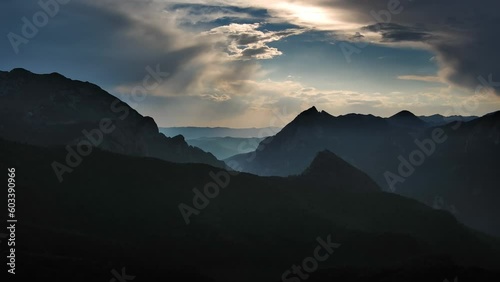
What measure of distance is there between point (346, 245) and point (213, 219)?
34.2 meters

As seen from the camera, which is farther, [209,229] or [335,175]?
[335,175]

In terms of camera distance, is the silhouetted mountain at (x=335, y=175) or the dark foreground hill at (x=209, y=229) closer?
the dark foreground hill at (x=209, y=229)

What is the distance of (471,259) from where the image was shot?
11844cm

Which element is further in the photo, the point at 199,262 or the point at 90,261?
the point at 199,262

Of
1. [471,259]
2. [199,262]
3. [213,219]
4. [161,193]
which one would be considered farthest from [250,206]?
[471,259]

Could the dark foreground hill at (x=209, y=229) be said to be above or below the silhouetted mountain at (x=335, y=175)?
below

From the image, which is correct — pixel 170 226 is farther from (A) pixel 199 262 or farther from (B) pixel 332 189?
(B) pixel 332 189

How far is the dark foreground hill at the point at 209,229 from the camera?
259 ft

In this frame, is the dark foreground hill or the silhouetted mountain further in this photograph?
the silhouetted mountain

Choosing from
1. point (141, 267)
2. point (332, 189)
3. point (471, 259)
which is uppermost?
point (332, 189)

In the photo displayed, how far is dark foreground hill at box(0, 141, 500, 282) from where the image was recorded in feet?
259

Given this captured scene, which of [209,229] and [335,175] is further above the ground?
[335,175]

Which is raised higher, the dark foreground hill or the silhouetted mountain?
the silhouetted mountain

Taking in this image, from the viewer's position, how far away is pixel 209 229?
111m
